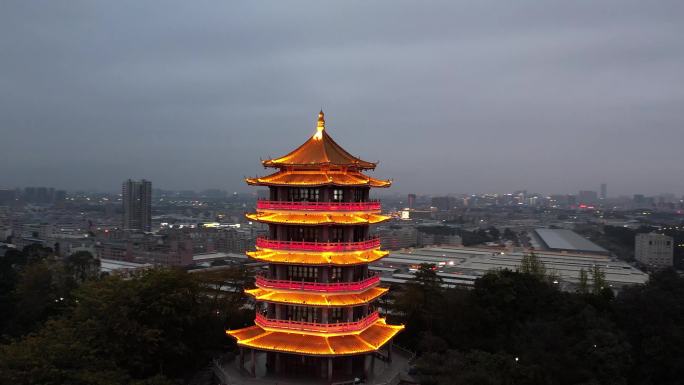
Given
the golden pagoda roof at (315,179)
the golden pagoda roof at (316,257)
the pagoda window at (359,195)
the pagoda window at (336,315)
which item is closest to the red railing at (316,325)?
the pagoda window at (336,315)

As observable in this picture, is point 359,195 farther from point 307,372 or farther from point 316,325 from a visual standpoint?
point 307,372

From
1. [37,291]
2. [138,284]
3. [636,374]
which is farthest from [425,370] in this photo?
[37,291]

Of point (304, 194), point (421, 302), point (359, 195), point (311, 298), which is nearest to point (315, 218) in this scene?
point (304, 194)

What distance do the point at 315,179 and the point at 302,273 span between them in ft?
14.0

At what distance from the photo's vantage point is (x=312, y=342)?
22969 mm

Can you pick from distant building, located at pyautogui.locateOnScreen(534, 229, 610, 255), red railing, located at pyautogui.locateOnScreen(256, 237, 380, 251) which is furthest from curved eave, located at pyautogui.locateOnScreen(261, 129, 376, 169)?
distant building, located at pyautogui.locateOnScreen(534, 229, 610, 255)

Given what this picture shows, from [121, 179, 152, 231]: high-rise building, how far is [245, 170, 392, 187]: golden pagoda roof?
118 meters

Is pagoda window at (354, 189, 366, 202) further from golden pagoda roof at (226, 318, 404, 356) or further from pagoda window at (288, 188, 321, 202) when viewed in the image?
golden pagoda roof at (226, 318, 404, 356)

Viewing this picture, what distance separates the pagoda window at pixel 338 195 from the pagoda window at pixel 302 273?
10.5 ft

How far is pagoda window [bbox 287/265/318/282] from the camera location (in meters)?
24.0

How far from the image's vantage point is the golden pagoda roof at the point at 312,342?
22.3m

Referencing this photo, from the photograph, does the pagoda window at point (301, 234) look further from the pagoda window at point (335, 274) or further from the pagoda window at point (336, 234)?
the pagoda window at point (335, 274)

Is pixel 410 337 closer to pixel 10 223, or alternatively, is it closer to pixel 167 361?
pixel 167 361

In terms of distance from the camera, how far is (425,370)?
901 inches
